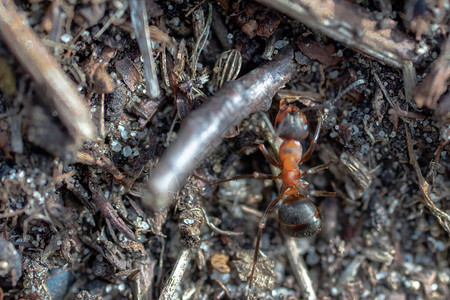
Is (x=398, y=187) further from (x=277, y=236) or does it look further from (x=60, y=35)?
(x=60, y=35)

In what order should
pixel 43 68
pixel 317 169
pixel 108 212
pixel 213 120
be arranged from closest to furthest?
pixel 43 68 < pixel 213 120 < pixel 108 212 < pixel 317 169

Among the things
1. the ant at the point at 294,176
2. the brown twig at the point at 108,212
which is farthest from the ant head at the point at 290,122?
the brown twig at the point at 108,212

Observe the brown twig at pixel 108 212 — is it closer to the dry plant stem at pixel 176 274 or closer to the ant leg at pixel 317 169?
the dry plant stem at pixel 176 274

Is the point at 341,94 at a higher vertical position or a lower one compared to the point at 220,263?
higher

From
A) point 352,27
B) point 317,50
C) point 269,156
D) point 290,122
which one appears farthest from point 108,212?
point 352,27

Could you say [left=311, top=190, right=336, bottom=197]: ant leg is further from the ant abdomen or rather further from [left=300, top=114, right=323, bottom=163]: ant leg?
[left=300, top=114, right=323, bottom=163]: ant leg

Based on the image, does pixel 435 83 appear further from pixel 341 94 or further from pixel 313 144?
pixel 313 144
